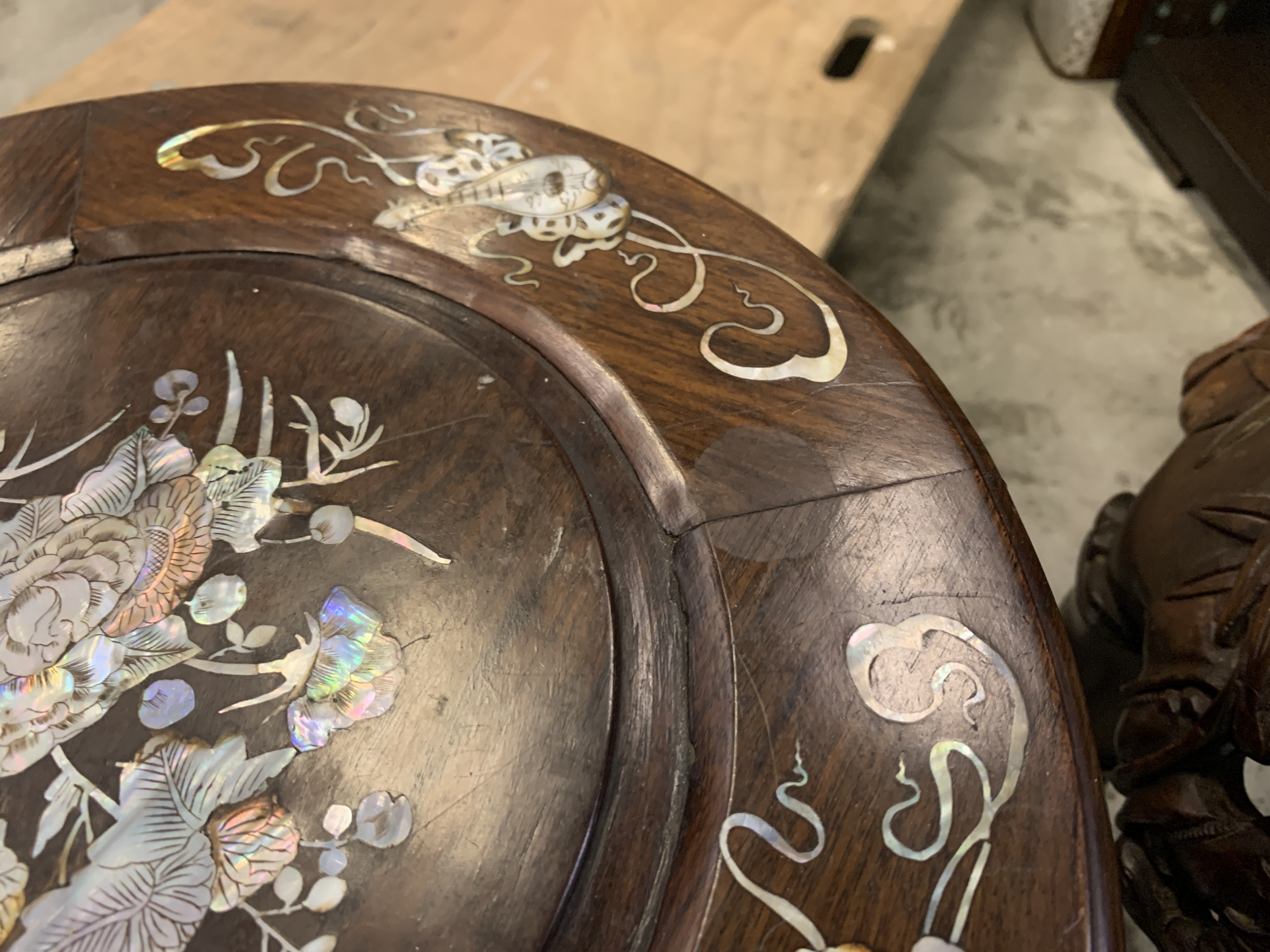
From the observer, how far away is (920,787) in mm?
478

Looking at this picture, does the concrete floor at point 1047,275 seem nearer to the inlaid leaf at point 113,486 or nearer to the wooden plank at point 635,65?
the wooden plank at point 635,65

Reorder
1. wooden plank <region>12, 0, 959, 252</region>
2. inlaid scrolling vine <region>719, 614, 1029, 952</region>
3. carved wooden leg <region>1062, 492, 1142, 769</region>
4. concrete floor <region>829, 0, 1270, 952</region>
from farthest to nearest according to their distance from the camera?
1. concrete floor <region>829, 0, 1270, 952</region>
2. wooden plank <region>12, 0, 959, 252</region>
3. carved wooden leg <region>1062, 492, 1142, 769</region>
4. inlaid scrolling vine <region>719, 614, 1029, 952</region>

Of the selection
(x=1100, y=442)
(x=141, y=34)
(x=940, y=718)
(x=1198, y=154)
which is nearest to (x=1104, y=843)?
(x=940, y=718)

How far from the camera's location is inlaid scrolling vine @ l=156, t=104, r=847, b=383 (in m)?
0.67

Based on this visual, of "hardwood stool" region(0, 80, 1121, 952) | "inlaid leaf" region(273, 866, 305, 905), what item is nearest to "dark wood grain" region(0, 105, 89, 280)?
"hardwood stool" region(0, 80, 1121, 952)

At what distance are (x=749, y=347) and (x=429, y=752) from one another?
352mm

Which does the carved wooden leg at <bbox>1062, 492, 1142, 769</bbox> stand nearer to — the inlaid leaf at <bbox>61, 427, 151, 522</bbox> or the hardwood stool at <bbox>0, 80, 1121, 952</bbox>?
the hardwood stool at <bbox>0, 80, 1121, 952</bbox>

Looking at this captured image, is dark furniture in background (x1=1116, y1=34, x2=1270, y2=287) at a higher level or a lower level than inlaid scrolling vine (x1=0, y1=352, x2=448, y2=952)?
lower

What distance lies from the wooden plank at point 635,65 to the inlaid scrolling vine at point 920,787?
0.79m

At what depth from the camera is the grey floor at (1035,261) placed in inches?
63.4

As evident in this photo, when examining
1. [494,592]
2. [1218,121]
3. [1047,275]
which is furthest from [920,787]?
[1218,121]

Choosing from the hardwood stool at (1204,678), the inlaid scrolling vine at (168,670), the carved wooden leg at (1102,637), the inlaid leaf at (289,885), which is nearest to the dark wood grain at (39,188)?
the inlaid scrolling vine at (168,670)

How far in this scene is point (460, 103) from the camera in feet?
2.63

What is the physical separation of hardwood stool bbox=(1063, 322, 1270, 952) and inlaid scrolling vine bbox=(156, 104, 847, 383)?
1.28 feet
